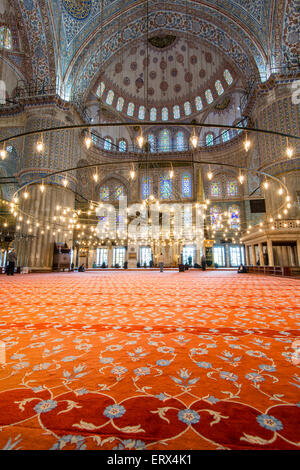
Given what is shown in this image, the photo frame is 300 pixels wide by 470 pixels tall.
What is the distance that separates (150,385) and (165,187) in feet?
61.8

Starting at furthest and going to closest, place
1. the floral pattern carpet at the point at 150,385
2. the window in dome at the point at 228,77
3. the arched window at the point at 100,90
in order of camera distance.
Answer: the arched window at the point at 100,90, the window in dome at the point at 228,77, the floral pattern carpet at the point at 150,385

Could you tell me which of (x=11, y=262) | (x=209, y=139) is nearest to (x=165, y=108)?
(x=209, y=139)

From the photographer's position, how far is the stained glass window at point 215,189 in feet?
60.1

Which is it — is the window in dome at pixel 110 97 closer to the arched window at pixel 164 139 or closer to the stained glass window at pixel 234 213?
the arched window at pixel 164 139

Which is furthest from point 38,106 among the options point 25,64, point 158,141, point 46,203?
point 158,141

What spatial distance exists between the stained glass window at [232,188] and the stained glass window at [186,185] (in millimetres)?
3064

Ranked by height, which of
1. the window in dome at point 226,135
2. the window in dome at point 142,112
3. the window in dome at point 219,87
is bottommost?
the window in dome at point 226,135

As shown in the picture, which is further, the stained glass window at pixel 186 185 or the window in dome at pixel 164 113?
the window in dome at pixel 164 113

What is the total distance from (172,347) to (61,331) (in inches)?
35.8

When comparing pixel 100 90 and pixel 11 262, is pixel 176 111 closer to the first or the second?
pixel 100 90

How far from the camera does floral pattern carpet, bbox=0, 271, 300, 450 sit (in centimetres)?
71

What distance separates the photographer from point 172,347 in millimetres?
1461

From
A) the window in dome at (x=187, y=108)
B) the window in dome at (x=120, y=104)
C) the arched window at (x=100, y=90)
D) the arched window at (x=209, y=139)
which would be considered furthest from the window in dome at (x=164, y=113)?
A: the arched window at (x=100, y=90)
